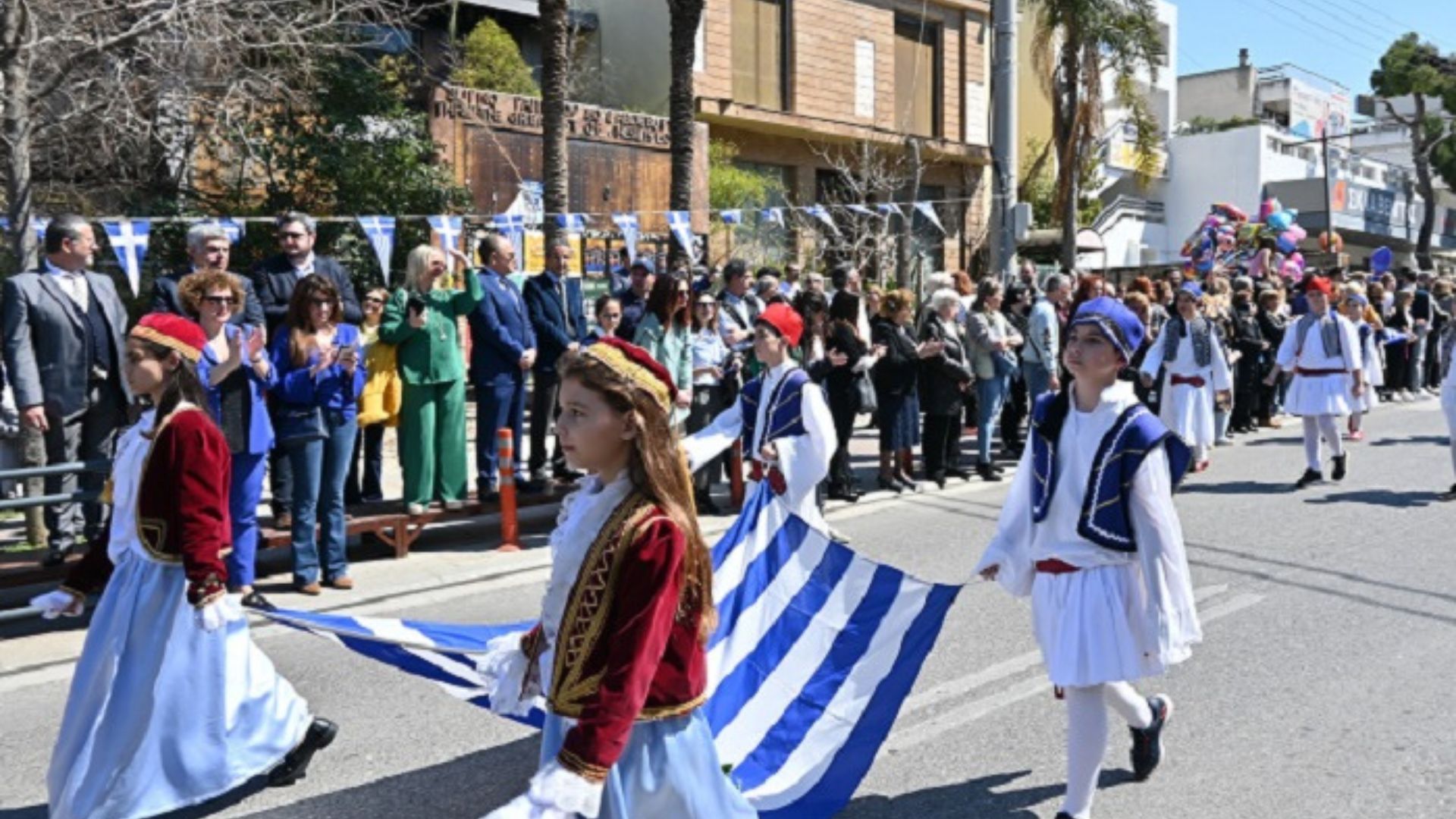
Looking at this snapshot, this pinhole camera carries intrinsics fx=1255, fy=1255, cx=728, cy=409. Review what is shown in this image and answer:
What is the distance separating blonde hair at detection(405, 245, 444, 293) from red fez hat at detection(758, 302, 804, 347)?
9.41ft

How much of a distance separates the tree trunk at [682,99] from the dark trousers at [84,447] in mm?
8798

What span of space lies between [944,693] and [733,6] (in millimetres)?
22784

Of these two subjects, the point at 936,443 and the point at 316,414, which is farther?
the point at 936,443

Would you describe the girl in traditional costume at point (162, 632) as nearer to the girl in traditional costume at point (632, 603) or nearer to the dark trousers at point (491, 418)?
the girl in traditional costume at point (632, 603)

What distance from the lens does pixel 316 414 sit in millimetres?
7809

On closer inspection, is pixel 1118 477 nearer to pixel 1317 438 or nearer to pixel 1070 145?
pixel 1317 438

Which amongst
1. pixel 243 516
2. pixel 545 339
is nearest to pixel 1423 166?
pixel 545 339

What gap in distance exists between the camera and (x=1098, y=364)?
433 cm

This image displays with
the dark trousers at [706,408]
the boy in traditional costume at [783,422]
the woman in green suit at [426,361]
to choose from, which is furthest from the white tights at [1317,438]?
the woman in green suit at [426,361]

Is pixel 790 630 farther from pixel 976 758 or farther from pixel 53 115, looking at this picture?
pixel 53 115

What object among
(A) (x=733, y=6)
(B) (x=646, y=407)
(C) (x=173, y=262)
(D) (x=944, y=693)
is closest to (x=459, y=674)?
(B) (x=646, y=407)

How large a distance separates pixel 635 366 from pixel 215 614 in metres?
2.12

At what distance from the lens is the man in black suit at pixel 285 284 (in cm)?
836

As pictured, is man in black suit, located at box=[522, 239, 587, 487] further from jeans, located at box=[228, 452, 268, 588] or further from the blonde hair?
jeans, located at box=[228, 452, 268, 588]
